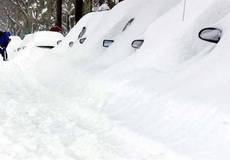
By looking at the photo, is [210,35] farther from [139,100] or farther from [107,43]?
[107,43]

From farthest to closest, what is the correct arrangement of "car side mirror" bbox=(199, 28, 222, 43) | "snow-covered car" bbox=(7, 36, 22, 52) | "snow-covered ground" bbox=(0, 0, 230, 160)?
1. "snow-covered car" bbox=(7, 36, 22, 52)
2. "car side mirror" bbox=(199, 28, 222, 43)
3. "snow-covered ground" bbox=(0, 0, 230, 160)

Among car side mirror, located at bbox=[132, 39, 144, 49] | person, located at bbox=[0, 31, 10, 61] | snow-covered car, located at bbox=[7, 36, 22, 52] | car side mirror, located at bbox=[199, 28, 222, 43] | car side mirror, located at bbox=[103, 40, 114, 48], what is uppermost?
car side mirror, located at bbox=[199, 28, 222, 43]

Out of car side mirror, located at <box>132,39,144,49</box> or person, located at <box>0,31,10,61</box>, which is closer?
car side mirror, located at <box>132,39,144,49</box>

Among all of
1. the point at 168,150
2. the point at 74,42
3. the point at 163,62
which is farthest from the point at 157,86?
the point at 74,42

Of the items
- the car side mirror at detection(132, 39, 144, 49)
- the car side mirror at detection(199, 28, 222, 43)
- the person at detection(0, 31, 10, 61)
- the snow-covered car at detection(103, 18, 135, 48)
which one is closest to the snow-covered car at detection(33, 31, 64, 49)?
the person at detection(0, 31, 10, 61)

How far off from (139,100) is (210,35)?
3.91 ft

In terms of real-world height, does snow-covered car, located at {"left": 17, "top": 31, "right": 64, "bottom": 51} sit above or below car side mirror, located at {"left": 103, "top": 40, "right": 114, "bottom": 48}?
below

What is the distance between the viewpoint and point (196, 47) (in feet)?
23.3

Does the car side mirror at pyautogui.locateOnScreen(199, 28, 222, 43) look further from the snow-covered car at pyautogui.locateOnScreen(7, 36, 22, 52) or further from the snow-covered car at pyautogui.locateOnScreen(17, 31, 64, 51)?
the snow-covered car at pyautogui.locateOnScreen(7, 36, 22, 52)

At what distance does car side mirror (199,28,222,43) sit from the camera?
6.55 meters

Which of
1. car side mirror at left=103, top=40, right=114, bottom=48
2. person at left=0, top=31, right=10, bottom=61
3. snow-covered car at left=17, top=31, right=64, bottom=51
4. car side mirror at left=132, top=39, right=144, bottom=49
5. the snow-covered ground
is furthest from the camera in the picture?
person at left=0, top=31, right=10, bottom=61

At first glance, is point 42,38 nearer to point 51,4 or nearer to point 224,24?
point 224,24

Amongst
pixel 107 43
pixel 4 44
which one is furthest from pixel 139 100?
pixel 4 44

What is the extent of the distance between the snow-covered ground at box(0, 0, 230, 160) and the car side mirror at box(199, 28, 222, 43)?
88mm
